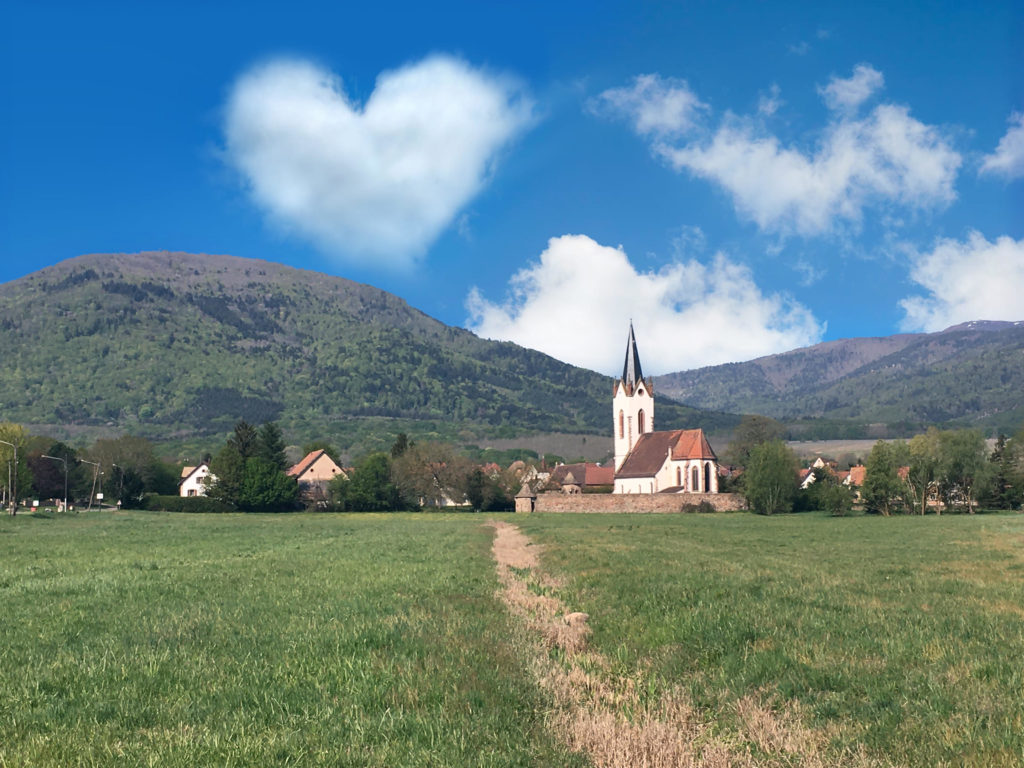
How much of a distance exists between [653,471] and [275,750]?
128010mm

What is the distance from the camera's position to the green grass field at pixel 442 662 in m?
8.18

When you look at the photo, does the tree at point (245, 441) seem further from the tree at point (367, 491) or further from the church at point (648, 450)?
the church at point (648, 450)

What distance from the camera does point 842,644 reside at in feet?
41.7

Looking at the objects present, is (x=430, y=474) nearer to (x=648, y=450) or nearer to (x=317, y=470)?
(x=648, y=450)

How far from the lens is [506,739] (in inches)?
330

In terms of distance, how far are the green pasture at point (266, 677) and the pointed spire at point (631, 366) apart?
5022 inches

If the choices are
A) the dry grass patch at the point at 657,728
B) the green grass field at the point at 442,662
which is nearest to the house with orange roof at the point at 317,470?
the green grass field at the point at 442,662

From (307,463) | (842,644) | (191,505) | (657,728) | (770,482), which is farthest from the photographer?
(307,463)

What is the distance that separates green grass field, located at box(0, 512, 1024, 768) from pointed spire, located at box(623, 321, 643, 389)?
12344cm

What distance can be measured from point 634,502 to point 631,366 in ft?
134

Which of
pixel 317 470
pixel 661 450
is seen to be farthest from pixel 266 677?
pixel 317 470

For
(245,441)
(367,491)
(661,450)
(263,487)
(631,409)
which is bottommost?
(367,491)

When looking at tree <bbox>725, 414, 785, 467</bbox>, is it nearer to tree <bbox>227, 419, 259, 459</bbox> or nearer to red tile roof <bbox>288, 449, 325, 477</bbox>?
tree <bbox>227, 419, 259, 459</bbox>

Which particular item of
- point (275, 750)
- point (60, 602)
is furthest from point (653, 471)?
point (275, 750)
